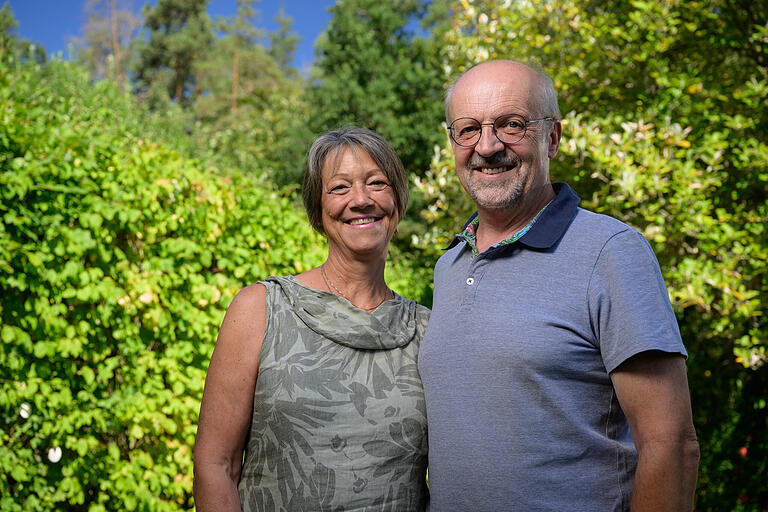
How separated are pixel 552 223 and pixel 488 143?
0.33 metres

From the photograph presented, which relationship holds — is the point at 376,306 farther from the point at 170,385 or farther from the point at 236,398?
the point at 170,385

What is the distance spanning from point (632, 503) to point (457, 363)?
1.85ft

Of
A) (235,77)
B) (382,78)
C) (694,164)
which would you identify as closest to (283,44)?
(235,77)

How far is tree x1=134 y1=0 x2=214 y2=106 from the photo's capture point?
89.2 ft

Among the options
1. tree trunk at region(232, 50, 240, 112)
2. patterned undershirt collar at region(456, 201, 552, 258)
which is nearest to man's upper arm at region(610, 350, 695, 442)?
patterned undershirt collar at region(456, 201, 552, 258)

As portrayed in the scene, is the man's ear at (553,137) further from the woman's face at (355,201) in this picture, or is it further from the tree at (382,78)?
the tree at (382,78)

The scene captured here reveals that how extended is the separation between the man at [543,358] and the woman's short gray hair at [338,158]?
1.09 ft

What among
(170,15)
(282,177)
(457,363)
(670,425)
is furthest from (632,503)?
(170,15)

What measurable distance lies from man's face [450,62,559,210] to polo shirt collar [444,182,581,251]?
0.31 ft

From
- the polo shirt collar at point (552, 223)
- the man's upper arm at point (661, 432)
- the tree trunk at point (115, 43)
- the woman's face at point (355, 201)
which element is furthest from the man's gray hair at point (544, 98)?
the tree trunk at point (115, 43)

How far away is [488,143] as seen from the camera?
1877 mm

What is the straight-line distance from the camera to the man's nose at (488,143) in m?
1.87

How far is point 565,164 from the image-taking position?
528 cm

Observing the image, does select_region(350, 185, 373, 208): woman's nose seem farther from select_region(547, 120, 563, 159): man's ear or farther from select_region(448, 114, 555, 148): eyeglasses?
select_region(547, 120, 563, 159): man's ear
